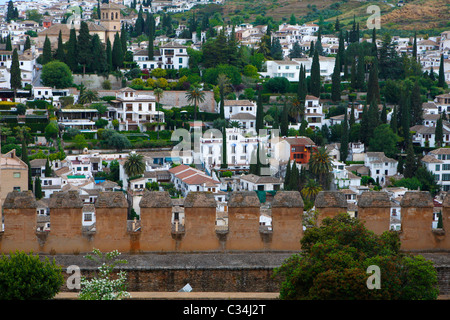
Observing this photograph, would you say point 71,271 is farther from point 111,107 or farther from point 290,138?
point 111,107

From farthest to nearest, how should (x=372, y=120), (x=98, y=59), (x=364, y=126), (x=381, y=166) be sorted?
1. (x=98, y=59)
2. (x=364, y=126)
3. (x=372, y=120)
4. (x=381, y=166)

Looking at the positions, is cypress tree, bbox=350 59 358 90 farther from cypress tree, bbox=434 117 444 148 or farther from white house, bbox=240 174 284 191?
white house, bbox=240 174 284 191

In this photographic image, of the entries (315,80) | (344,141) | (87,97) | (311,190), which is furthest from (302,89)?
(311,190)

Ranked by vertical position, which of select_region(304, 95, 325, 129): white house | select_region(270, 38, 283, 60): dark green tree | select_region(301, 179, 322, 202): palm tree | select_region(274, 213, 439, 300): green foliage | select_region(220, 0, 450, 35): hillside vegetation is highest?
select_region(220, 0, 450, 35): hillside vegetation

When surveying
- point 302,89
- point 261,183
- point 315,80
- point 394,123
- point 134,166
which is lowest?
point 261,183

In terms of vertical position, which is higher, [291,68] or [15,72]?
[291,68]

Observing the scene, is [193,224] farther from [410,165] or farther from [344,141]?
[344,141]

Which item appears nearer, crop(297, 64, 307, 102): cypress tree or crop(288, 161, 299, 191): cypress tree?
crop(288, 161, 299, 191): cypress tree

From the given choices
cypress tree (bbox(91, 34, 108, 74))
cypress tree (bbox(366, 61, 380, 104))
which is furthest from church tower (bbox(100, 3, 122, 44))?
cypress tree (bbox(366, 61, 380, 104))
